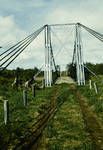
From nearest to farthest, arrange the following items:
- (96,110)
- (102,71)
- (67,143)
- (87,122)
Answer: (67,143) < (87,122) < (96,110) < (102,71)

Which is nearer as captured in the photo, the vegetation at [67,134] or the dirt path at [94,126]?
the vegetation at [67,134]

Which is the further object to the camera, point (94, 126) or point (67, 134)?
point (94, 126)

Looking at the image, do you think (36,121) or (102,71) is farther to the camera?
(102,71)

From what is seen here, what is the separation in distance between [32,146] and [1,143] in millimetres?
1180

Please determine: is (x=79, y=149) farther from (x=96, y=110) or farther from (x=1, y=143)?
(x=96, y=110)

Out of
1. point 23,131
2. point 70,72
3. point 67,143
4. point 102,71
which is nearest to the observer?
point 67,143

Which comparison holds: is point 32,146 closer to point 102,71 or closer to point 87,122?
point 87,122

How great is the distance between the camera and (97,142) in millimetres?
13312

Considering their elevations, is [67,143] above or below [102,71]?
below

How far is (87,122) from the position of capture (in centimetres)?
1764

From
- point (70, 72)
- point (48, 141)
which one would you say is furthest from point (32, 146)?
point (70, 72)

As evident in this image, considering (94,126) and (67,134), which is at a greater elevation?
(94,126)

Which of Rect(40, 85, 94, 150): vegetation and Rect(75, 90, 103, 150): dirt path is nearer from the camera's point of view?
Rect(40, 85, 94, 150): vegetation

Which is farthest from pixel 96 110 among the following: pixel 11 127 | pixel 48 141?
pixel 48 141
